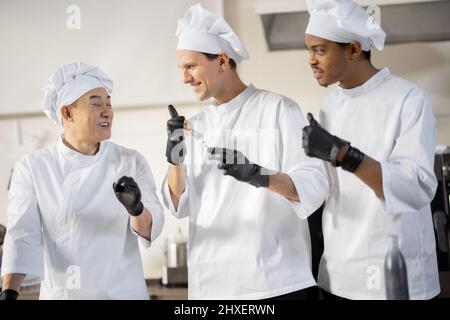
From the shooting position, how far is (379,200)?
115 cm

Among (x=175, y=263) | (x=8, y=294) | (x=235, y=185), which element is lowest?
(x=175, y=263)

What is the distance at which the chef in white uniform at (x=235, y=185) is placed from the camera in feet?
3.99

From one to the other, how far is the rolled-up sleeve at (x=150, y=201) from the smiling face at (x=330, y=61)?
Answer: 449 mm

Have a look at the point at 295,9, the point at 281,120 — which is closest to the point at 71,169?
the point at 281,120

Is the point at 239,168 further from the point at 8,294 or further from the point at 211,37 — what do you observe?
the point at 8,294

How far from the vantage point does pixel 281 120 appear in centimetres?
124

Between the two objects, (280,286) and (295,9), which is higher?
(295,9)

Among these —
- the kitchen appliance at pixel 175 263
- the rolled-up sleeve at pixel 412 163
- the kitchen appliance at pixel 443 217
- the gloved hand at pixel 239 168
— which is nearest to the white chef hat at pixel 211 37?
the gloved hand at pixel 239 168

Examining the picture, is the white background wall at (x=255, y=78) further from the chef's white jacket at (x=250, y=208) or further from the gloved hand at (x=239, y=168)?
the gloved hand at (x=239, y=168)

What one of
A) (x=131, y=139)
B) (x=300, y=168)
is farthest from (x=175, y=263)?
(x=300, y=168)

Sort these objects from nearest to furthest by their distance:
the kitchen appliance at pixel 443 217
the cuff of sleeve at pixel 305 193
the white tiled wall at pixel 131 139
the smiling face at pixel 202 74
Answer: the cuff of sleeve at pixel 305 193
the smiling face at pixel 202 74
the kitchen appliance at pixel 443 217
the white tiled wall at pixel 131 139

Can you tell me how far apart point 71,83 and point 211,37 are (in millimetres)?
351

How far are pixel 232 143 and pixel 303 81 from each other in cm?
68

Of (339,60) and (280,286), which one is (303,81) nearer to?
(339,60)
